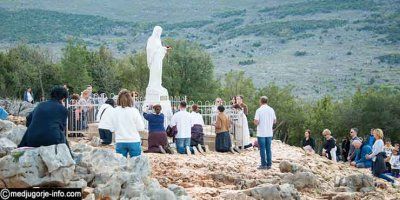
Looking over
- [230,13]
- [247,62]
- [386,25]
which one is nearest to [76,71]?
[247,62]

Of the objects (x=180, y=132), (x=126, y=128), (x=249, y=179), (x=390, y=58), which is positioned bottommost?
(x=249, y=179)

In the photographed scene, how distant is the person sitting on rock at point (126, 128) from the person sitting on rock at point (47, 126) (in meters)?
2.17

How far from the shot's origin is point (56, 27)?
418ft

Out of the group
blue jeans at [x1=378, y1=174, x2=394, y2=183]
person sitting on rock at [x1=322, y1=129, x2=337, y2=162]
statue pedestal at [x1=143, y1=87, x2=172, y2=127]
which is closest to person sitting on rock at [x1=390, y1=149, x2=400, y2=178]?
person sitting on rock at [x1=322, y1=129, x2=337, y2=162]

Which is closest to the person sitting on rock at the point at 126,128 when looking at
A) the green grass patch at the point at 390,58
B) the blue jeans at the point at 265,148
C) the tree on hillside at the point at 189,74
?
the blue jeans at the point at 265,148

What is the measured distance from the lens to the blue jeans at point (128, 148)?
1076cm

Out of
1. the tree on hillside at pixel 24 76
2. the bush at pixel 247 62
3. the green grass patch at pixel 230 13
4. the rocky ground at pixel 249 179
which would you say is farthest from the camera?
the green grass patch at pixel 230 13

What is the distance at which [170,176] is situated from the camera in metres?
12.7

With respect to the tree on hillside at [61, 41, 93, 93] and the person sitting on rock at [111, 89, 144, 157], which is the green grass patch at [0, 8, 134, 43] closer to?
the tree on hillside at [61, 41, 93, 93]

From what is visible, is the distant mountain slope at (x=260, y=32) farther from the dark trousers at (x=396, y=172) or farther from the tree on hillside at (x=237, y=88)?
the dark trousers at (x=396, y=172)

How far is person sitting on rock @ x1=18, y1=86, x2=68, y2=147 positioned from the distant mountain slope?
74.5 m

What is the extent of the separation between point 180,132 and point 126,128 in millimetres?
5946

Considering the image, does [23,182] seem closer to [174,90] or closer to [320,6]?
[174,90]

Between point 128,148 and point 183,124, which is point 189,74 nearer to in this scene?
point 183,124
